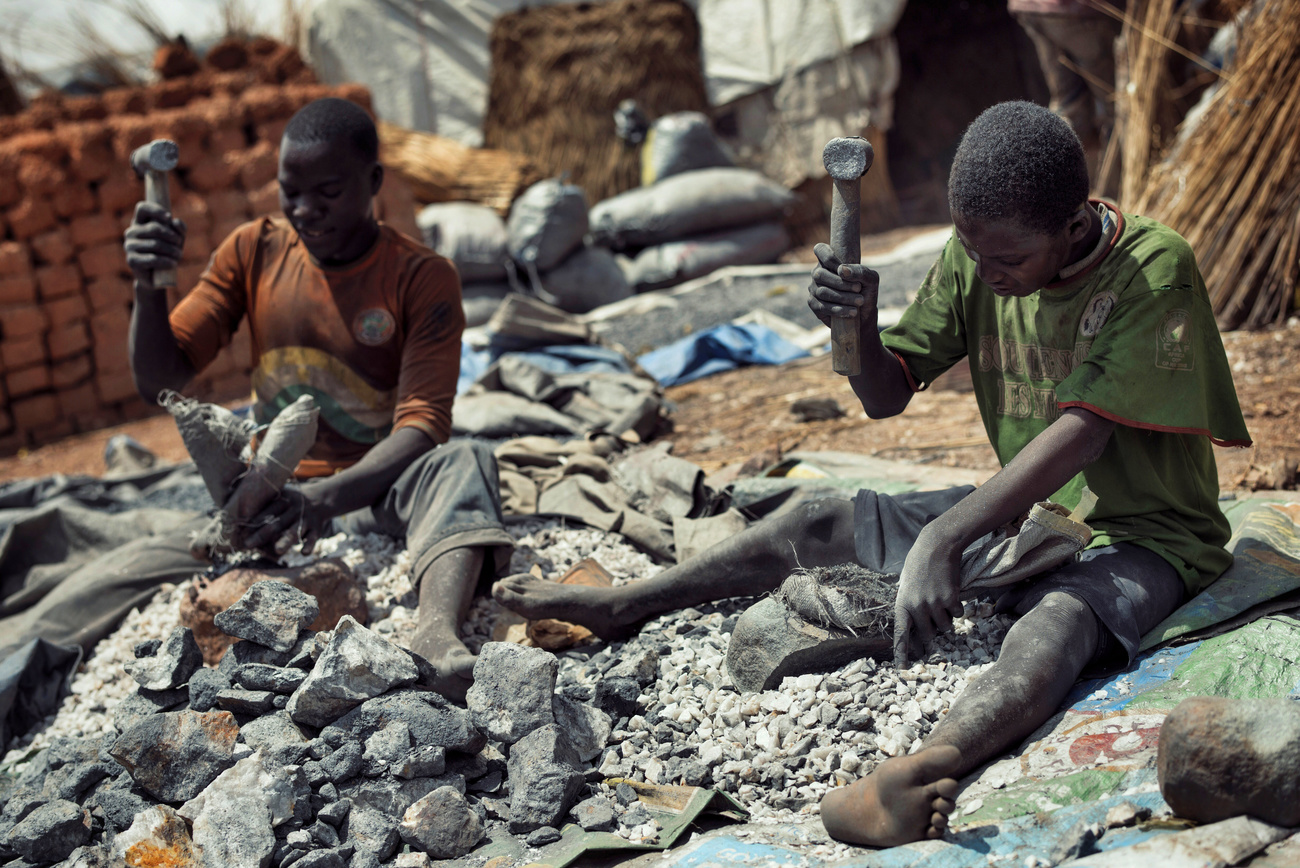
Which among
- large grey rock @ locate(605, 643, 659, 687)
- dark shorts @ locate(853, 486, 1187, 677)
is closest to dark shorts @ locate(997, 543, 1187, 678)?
dark shorts @ locate(853, 486, 1187, 677)

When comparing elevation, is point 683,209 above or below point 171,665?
below

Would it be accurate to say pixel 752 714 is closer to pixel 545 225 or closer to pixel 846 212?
pixel 846 212

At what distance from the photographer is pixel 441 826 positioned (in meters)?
1.82

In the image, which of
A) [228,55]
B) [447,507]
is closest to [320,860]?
[447,507]

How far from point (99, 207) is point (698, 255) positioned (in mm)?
4165

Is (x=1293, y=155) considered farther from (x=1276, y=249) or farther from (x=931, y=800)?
(x=931, y=800)

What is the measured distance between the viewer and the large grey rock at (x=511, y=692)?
200 cm

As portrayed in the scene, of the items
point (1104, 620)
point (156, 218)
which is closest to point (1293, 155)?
point (1104, 620)

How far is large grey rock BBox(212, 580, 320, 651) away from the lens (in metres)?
2.18

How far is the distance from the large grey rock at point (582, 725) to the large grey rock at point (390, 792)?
0.24 meters

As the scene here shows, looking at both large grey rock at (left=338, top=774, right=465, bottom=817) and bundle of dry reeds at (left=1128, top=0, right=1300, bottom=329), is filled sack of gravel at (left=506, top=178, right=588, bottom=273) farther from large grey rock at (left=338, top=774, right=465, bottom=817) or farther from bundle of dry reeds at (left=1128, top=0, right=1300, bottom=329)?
large grey rock at (left=338, top=774, right=465, bottom=817)

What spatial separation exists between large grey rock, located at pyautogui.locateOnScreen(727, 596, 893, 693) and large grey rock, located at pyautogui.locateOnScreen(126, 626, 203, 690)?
1.19 m

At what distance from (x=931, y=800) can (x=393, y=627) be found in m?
1.59

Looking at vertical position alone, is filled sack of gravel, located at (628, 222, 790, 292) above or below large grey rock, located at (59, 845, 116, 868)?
below
